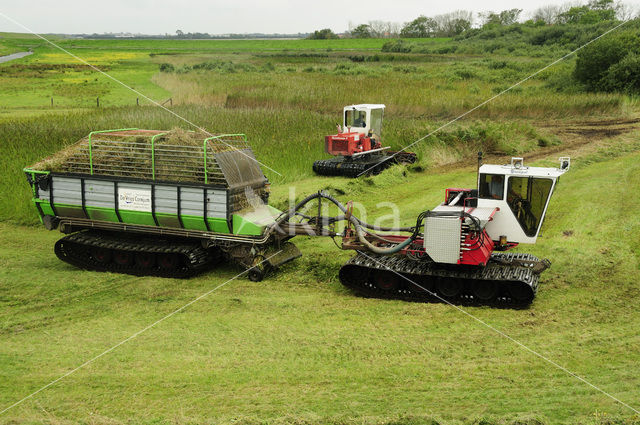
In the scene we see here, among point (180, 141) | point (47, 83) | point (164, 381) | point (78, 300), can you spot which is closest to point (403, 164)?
point (180, 141)

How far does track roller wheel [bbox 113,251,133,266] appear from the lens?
13055 millimetres

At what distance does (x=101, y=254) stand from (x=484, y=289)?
8.23 metres

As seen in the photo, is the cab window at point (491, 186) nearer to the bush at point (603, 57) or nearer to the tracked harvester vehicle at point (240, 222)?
the tracked harvester vehicle at point (240, 222)

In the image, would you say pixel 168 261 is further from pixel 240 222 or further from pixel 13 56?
pixel 13 56

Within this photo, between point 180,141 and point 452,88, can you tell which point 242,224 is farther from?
point 452,88

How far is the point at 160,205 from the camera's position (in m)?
12.5

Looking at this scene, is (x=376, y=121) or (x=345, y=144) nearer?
(x=345, y=144)

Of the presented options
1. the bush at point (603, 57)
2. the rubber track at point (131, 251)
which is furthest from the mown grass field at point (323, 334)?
the bush at point (603, 57)

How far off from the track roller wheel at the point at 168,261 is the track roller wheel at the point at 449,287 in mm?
5537

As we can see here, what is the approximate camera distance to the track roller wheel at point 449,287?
10711 mm

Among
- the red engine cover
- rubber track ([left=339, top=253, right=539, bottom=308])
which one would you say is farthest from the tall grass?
rubber track ([left=339, top=253, right=539, bottom=308])

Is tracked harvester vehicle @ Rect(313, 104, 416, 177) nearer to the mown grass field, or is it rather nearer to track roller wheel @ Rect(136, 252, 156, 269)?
the mown grass field

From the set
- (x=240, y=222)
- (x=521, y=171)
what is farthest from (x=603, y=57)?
(x=240, y=222)

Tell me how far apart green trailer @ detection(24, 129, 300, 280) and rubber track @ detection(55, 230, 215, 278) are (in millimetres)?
22
